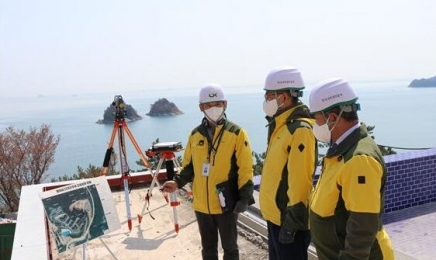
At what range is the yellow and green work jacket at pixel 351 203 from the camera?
6.04 feet

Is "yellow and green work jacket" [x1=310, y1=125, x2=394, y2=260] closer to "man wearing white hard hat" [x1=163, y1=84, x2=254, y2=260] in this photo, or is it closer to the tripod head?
"man wearing white hard hat" [x1=163, y1=84, x2=254, y2=260]

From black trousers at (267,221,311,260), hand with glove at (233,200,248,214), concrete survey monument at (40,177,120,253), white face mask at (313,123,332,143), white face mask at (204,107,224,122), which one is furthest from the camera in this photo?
concrete survey monument at (40,177,120,253)

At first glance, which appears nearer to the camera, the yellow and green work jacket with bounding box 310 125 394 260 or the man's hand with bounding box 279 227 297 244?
the yellow and green work jacket with bounding box 310 125 394 260

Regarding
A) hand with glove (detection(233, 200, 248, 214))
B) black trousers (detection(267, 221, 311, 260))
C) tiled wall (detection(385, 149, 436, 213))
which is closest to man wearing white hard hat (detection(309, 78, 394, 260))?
black trousers (detection(267, 221, 311, 260))

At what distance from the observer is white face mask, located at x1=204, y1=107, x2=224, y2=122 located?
3398mm

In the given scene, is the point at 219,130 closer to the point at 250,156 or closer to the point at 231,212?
the point at 250,156

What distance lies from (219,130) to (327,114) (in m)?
1.37

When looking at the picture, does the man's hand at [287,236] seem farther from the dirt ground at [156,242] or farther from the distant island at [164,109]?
the distant island at [164,109]

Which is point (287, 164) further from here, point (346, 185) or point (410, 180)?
point (410, 180)

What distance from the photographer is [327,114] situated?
209cm

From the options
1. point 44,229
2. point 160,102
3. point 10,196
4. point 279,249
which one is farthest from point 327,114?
point 160,102

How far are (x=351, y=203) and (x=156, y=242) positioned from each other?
11.3ft

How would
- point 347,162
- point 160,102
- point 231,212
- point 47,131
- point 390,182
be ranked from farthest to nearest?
point 160,102
point 47,131
point 390,182
point 231,212
point 347,162

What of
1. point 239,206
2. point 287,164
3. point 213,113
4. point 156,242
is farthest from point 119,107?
point 287,164
